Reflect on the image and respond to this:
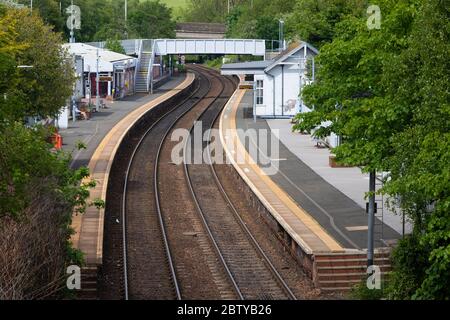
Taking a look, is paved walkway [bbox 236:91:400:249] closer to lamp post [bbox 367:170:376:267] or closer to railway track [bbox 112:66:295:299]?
lamp post [bbox 367:170:376:267]

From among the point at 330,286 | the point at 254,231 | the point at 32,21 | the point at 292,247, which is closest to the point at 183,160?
the point at 32,21

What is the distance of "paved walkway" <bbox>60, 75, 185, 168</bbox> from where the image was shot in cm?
3994

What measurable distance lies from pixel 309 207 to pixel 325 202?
0.89m

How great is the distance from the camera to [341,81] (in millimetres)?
21266

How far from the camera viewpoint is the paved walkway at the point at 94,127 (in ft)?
131

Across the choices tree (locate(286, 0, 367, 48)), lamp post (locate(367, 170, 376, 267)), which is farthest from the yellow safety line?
tree (locate(286, 0, 367, 48))

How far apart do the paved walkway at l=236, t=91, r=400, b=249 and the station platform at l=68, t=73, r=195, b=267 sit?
598 centimetres

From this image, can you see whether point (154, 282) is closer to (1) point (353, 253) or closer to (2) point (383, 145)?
(1) point (353, 253)

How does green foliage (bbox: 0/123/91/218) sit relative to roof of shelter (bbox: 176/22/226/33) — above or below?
below

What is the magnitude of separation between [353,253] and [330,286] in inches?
48.7

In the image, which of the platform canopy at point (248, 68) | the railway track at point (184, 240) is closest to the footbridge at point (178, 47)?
the platform canopy at point (248, 68)

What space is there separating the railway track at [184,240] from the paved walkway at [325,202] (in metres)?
1.95

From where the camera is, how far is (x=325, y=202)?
29344 millimetres

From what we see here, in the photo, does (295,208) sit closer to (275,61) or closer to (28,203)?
(28,203)
